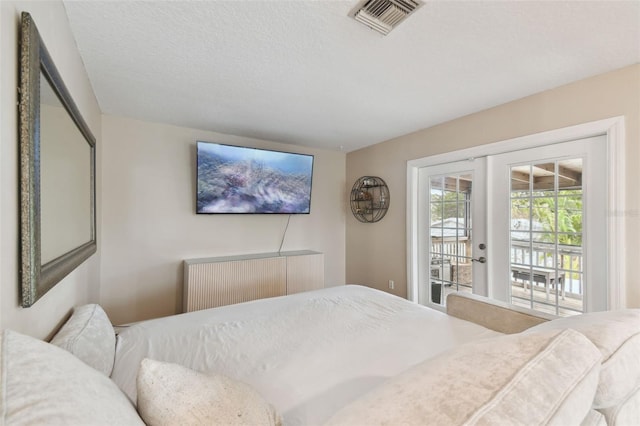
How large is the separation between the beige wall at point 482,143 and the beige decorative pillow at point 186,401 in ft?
8.35

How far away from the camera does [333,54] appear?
5.72ft

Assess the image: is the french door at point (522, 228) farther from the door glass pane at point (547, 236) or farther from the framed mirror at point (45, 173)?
the framed mirror at point (45, 173)

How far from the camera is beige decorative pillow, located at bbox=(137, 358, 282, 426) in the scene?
0.68 metres

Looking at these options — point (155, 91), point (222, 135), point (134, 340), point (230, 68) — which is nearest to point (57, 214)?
point (134, 340)

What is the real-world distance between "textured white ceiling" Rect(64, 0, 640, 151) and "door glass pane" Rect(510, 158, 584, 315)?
721mm

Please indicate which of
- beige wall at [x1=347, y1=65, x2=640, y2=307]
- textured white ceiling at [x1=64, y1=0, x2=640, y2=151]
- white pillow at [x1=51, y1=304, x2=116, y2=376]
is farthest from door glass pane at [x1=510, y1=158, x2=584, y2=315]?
white pillow at [x1=51, y1=304, x2=116, y2=376]

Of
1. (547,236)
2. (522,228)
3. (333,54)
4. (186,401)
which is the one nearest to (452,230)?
(522,228)

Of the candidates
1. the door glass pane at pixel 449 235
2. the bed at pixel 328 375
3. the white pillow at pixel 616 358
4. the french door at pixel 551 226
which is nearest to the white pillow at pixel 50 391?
the bed at pixel 328 375

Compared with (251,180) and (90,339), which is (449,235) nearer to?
(251,180)

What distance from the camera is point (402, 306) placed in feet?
6.70

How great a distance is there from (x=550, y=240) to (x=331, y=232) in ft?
8.68

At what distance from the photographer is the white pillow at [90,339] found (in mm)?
1009

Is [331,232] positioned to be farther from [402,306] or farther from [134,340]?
[134,340]

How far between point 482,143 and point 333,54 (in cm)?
179
